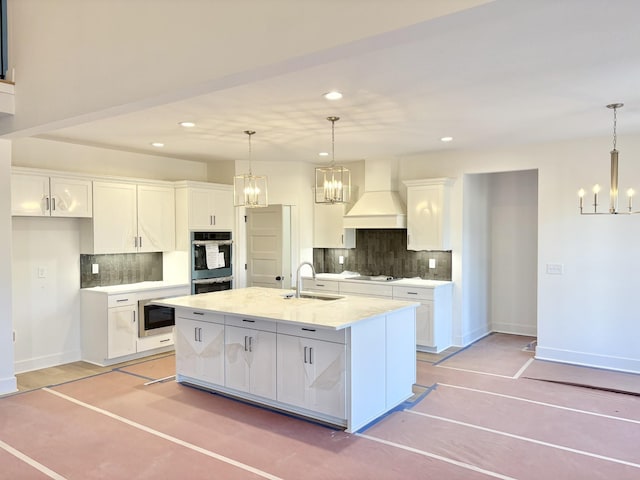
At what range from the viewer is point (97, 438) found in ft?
11.9

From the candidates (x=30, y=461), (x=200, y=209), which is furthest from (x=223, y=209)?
(x=30, y=461)

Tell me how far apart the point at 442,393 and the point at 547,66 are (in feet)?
9.71

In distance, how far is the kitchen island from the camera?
3680 millimetres

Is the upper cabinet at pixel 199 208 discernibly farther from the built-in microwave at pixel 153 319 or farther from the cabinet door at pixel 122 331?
the cabinet door at pixel 122 331

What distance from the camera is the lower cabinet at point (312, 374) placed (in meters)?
3.67

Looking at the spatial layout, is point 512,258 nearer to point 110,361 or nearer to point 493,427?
point 493,427

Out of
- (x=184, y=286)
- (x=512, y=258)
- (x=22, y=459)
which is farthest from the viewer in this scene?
(x=512, y=258)

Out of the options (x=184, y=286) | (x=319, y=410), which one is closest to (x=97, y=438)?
(x=319, y=410)

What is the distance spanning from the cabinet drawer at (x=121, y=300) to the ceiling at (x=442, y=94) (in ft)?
5.89

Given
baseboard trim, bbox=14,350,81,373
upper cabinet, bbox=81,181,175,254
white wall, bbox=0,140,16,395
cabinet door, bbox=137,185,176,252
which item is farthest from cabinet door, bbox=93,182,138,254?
baseboard trim, bbox=14,350,81,373

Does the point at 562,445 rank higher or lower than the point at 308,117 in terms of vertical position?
lower

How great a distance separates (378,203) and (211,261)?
2.47 metres

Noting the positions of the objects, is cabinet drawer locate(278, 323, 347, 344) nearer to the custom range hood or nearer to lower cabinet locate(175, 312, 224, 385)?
lower cabinet locate(175, 312, 224, 385)

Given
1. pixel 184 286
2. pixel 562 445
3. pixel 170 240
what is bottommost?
pixel 562 445
